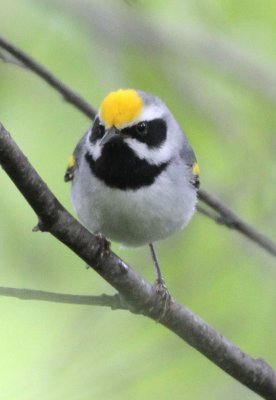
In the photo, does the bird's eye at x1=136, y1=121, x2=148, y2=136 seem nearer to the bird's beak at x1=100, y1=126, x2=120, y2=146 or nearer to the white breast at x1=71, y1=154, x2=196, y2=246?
the bird's beak at x1=100, y1=126, x2=120, y2=146

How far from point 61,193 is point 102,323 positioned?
149cm

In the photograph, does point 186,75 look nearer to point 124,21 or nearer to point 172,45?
point 172,45

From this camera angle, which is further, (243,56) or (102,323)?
(243,56)

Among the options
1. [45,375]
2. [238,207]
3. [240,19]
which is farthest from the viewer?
[240,19]

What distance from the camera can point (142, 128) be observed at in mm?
4305

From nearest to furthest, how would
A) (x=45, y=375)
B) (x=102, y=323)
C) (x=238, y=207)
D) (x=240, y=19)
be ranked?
(x=45, y=375)
(x=102, y=323)
(x=238, y=207)
(x=240, y=19)

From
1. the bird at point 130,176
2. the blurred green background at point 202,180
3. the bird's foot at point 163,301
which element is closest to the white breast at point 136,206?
the bird at point 130,176

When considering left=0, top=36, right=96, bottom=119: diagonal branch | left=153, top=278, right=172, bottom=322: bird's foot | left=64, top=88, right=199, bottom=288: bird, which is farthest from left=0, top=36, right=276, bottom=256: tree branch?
left=153, top=278, right=172, bottom=322: bird's foot

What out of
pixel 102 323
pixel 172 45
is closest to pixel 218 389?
pixel 102 323

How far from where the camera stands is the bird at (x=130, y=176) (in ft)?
13.8

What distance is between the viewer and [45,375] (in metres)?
4.73

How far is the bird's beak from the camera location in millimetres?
4090

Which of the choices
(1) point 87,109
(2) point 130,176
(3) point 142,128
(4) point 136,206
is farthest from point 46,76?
(4) point 136,206

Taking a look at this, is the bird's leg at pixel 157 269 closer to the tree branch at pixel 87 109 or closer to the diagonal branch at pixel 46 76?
the tree branch at pixel 87 109
